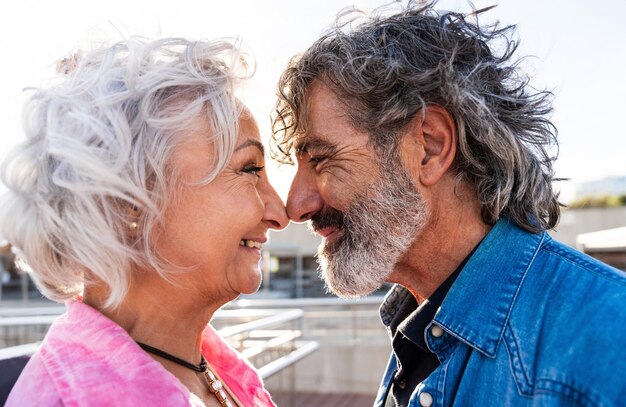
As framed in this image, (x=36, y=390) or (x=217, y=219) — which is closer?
(x=36, y=390)

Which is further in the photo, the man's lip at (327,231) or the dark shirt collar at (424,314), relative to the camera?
the man's lip at (327,231)

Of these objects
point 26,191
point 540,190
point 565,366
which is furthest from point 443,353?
point 26,191

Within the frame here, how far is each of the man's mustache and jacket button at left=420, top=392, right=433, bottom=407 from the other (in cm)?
66

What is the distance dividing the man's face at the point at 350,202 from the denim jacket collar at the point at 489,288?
0.85ft

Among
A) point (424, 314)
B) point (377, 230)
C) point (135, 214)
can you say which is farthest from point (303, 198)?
point (135, 214)

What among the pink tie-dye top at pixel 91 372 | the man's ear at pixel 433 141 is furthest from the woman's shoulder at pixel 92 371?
the man's ear at pixel 433 141

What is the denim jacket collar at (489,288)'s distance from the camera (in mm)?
1642

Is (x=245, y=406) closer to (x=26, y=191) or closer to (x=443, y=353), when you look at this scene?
(x=443, y=353)

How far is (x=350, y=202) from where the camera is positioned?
2.08 meters

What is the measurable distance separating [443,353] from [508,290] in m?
0.26

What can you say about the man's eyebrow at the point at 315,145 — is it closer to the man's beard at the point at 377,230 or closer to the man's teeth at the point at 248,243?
the man's beard at the point at 377,230

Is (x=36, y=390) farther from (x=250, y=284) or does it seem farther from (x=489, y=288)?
(x=489, y=288)

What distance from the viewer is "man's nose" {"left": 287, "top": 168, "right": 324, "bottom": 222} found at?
2160 mm

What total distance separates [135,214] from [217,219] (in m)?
0.23
